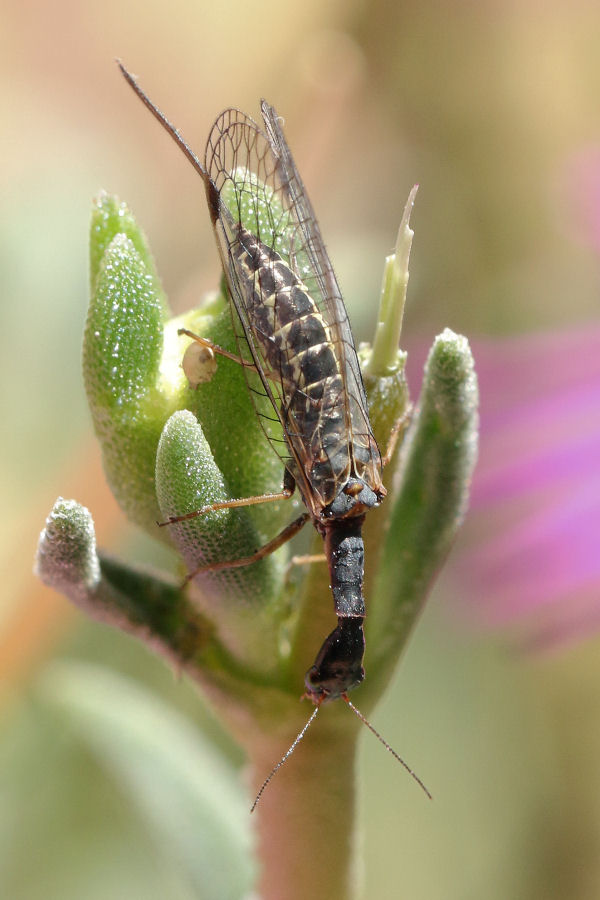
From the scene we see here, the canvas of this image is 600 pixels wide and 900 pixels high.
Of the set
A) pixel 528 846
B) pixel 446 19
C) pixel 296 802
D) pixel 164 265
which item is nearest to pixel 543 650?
pixel 528 846

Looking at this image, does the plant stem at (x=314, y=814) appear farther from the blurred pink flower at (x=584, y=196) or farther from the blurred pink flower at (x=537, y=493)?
the blurred pink flower at (x=584, y=196)

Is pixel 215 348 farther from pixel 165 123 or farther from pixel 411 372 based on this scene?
pixel 411 372

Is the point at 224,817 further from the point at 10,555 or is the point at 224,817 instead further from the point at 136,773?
the point at 10,555

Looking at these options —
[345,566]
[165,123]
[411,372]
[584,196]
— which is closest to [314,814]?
[345,566]

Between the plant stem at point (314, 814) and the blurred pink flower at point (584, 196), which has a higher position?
the blurred pink flower at point (584, 196)

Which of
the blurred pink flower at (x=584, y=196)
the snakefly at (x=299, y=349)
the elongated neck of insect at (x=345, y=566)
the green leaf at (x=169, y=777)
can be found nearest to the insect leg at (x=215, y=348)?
the snakefly at (x=299, y=349)

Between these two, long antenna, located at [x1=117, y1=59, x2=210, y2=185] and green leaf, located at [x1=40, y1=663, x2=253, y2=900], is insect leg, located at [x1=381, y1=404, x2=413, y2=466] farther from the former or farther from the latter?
green leaf, located at [x1=40, y1=663, x2=253, y2=900]
